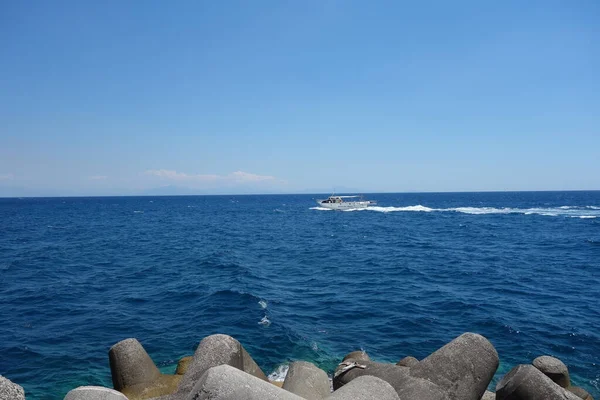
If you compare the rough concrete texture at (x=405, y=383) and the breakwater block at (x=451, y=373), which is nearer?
the rough concrete texture at (x=405, y=383)

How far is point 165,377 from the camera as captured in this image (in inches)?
446

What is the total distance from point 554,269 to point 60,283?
3599cm

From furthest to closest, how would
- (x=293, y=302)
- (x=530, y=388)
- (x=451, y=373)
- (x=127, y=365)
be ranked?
Answer: (x=293, y=302) → (x=127, y=365) → (x=451, y=373) → (x=530, y=388)

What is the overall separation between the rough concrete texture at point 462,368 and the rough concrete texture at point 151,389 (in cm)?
633

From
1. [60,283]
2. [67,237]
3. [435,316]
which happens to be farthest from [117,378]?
[67,237]

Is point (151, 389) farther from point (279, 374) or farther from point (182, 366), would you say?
point (279, 374)

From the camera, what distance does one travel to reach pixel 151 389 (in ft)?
34.6

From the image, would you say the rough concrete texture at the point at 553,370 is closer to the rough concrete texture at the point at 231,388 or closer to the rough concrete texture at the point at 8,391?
the rough concrete texture at the point at 231,388

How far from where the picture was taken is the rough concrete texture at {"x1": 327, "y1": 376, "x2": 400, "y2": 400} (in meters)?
6.02

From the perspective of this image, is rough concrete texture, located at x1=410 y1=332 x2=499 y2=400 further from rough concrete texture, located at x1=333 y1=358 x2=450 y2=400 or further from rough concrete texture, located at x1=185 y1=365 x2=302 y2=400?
rough concrete texture, located at x1=185 y1=365 x2=302 y2=400

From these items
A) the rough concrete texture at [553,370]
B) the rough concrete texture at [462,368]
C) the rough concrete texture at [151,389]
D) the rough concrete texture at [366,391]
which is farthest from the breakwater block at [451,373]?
the rough concrete texture at [151,389]

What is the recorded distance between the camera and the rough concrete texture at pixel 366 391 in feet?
19.8

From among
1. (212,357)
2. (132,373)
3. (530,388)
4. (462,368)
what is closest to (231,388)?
(212,357)

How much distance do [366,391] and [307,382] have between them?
300cm
